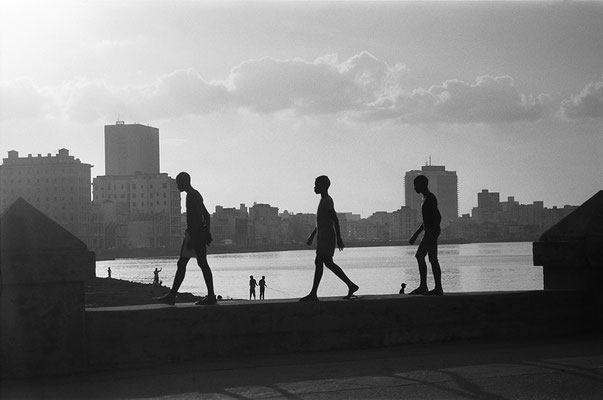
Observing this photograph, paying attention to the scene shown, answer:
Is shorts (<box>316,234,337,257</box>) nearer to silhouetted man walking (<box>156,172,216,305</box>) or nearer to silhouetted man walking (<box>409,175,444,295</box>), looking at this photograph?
silhouetted man walking (<box>409,175,444,295</box>)

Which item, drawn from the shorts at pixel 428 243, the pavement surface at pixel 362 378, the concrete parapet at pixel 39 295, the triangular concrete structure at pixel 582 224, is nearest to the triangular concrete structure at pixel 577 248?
the triangular concrete structure at pixel 582 224

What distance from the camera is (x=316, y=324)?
30.8 ft

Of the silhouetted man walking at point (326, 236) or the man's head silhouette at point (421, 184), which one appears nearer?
the silhouetted man walking at point (326, 236)

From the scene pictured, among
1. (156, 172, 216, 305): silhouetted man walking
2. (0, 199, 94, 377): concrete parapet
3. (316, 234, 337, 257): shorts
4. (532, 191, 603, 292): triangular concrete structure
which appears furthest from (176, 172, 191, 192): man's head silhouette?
(532, 191, 603, 292): triangular concrete structure

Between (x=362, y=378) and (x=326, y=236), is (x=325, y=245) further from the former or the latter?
(x=362, y=378)

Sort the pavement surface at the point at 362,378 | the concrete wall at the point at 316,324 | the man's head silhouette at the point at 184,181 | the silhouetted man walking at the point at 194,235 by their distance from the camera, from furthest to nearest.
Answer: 1. the man's head silhouette at the point at 184,181
2. the silhouetted man walking at the point at 194,235
3. the concrete wall at the point at 316,324
4. the pavement surface at the point at 362,378

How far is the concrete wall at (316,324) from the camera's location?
8.58 metres

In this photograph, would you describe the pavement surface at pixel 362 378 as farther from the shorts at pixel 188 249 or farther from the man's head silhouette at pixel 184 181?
the man's head silhouette at pixel 184 181

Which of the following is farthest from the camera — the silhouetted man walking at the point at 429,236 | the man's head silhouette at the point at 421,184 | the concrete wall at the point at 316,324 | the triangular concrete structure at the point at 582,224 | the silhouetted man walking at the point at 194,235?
the man's head silhouette at the point at 421,184

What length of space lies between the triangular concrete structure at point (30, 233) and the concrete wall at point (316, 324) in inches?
28.2

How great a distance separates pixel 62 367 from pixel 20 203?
5.00 feet

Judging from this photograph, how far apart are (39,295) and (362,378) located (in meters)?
A: 2.91

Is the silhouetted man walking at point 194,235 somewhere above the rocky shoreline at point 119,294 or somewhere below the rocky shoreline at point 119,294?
above

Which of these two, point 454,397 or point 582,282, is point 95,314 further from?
point 582,282
